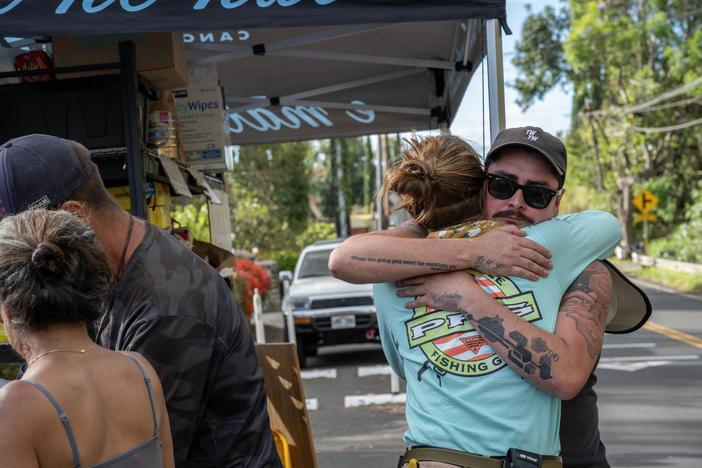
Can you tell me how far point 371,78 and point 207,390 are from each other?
17.5 feet

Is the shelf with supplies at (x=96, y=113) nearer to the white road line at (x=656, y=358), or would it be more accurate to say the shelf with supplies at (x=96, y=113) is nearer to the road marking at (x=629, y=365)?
the road marking at (x=629, y=365)

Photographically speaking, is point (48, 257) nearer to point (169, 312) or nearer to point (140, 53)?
point (169, 312)

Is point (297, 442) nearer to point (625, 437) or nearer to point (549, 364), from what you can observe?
point (549, 364)

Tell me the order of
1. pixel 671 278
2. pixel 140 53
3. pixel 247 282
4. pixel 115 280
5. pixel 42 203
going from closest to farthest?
pixel 42 203 < pixel 115 280 < pixel 140 53 < pixel 247 282 < pixel 671 278

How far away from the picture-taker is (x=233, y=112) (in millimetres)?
7113

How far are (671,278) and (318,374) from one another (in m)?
18.0

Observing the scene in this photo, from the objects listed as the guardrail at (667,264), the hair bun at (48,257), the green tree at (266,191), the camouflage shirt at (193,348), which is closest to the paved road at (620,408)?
the camouflage shirt at (193,348)

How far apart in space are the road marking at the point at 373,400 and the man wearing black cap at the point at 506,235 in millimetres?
6315

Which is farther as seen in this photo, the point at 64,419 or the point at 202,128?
the point at 202,128

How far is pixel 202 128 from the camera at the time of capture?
4.56 meters

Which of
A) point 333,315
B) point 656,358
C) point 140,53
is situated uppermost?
point 140,53

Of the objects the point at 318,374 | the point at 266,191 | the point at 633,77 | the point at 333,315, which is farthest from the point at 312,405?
the point at 633,77

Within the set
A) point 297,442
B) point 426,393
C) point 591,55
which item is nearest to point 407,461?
point 426,393

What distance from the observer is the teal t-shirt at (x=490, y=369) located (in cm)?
190
